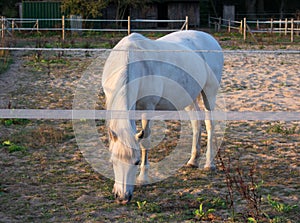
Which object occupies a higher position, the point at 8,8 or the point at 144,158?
the point at 8,8

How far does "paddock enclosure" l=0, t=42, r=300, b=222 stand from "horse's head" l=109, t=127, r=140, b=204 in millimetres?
227

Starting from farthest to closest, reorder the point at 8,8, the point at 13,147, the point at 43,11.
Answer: the point at 8,8 < the point at 43,11 < the point at 13,147

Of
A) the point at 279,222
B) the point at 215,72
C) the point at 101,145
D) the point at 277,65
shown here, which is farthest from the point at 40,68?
the point at 279,222

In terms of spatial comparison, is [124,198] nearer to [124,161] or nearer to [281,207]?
[124,161]

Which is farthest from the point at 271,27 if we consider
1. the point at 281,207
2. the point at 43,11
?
the point at 281,207

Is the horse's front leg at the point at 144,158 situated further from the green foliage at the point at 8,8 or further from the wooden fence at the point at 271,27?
the green foliage at the point at 8,8

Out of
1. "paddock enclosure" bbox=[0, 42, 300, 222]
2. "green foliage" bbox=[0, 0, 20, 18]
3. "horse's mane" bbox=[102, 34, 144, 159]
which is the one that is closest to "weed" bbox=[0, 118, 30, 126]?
"paddock enclosure" bbox=[0, 42, 300, 222]

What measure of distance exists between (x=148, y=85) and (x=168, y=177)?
3.79 feet

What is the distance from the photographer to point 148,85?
5094mm

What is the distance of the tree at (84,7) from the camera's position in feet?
97.7

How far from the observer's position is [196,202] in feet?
16.0

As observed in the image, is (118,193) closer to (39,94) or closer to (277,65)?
(39,94)

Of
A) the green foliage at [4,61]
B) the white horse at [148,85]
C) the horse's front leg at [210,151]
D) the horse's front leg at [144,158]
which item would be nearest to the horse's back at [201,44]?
the white horse at [148,85]

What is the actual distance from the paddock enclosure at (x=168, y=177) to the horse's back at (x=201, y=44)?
192 mm
